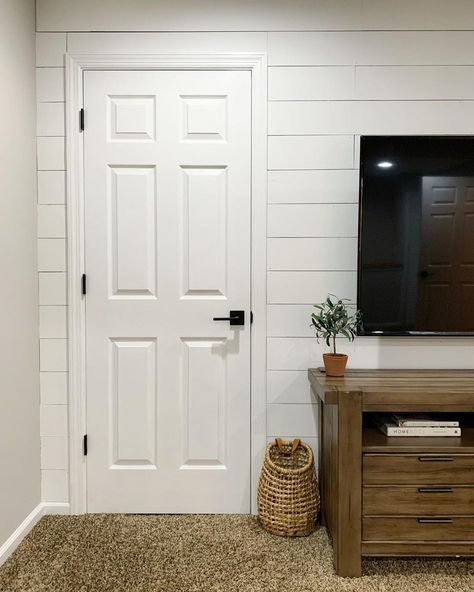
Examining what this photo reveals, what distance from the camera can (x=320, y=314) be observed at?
2.31 m

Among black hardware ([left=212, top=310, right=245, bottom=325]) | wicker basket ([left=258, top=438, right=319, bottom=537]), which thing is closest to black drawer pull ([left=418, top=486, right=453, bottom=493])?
wicker basket ([left=258, top=438, right=319, bottom=537])

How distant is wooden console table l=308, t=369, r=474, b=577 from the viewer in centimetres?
194

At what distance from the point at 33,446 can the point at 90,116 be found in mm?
1583

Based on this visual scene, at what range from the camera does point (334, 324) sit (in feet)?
7.45

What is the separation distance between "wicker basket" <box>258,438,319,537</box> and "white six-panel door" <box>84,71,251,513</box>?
21 cm

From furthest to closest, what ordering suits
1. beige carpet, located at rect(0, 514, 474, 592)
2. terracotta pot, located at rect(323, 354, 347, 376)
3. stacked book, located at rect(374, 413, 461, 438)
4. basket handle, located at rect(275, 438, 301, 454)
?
basket handle, located at rect(275, 438, 301, 454) < terracotta pot, located at rect(323, 354, 347, 376) < stacked book, located at rect(374, 413, 461, 438) < beige carpet, located at rect(0, 514, 474, 592)

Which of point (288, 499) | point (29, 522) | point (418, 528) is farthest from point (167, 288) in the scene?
point (418, 528)

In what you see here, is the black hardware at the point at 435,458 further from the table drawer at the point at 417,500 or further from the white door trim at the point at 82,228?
the white door trim at the point at 82,228

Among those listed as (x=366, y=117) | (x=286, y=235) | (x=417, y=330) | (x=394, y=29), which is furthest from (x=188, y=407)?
(x=394, y=29)

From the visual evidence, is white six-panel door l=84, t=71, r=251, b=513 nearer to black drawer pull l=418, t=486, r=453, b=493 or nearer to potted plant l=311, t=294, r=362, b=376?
potted plant l=311, t=294, r=362, b=376

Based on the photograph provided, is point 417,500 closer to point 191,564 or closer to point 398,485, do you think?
point 398,485

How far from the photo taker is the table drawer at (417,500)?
1.96 m

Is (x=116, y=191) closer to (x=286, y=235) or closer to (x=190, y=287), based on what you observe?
(x=190, y=287)

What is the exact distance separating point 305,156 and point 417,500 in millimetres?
1571
